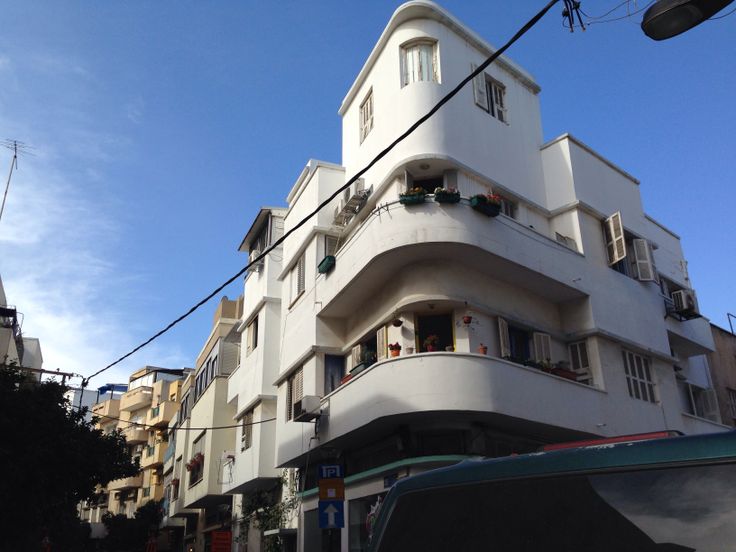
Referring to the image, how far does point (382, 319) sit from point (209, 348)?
1814 cm

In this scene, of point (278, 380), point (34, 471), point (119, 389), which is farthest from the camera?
point (119, 389)

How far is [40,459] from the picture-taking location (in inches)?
731

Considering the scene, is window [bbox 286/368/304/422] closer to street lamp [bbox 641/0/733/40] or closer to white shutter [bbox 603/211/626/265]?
white shutter [bbox 603/211/626/265]

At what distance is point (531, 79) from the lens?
21.5 m

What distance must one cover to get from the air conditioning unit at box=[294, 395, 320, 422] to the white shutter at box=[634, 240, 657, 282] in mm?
10242

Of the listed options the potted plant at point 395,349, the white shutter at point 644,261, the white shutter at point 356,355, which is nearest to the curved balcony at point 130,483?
the white shutter at point 356,355

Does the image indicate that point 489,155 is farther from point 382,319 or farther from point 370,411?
point 370,411

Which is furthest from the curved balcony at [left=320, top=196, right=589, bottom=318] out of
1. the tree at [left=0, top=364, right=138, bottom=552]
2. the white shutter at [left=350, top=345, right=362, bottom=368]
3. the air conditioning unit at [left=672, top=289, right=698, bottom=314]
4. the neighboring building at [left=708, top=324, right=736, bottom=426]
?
the neighboring building at [left=708, top=324, right=736, bottom=426]

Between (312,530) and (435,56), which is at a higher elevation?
(435,56)

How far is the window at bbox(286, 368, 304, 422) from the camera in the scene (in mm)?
19750

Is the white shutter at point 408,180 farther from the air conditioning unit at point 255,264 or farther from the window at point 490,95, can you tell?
the air conditioning unit at point 255,264

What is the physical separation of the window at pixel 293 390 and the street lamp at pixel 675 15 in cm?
1524

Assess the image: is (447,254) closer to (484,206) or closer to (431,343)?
(484,206)

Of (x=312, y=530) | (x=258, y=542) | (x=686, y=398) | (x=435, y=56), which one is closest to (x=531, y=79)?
(x=435, y=56)
